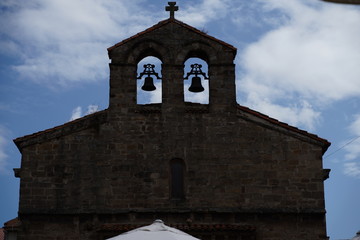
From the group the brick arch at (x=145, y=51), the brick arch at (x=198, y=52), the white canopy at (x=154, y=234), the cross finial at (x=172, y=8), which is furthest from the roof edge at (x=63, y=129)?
the white canopy at (x=154, y=234)

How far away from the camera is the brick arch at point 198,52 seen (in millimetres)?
18844

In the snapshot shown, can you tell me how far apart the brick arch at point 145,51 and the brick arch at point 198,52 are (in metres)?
0.46

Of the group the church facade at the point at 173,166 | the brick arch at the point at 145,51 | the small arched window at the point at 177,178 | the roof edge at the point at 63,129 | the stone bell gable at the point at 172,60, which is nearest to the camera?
the church facade at the point at 173,166

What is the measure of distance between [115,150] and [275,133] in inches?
188

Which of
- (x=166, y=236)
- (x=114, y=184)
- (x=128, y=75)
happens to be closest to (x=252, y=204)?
(x=114, y=184)

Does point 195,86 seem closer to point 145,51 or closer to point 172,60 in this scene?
point 172,60

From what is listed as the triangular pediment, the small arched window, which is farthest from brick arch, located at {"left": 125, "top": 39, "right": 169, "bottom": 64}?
the small arched window

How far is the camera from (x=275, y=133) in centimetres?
1831

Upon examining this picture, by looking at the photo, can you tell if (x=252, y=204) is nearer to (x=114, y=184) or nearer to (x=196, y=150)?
(x=196, y=150)

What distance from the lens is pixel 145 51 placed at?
1895 cm

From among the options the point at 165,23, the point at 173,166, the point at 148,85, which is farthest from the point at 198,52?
the point at 173,166

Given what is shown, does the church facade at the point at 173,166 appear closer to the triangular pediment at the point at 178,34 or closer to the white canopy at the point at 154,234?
the triangular pediment at the point at 178,34

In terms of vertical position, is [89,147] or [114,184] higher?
[89,147]

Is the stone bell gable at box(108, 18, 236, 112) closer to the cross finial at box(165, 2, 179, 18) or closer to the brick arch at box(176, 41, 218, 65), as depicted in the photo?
the brick arch at box(176, 41, 218, 65)
